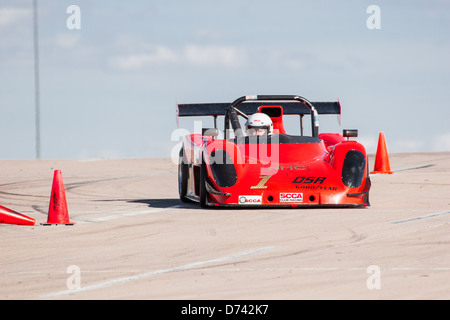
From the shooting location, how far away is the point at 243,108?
50.5ft

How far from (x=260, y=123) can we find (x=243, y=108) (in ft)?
6.74

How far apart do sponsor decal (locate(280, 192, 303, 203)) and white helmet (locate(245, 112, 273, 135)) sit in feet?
6.72

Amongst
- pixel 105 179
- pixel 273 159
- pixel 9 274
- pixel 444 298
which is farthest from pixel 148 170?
pixel 444 298

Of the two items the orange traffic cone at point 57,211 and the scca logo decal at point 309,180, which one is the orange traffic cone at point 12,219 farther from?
the scca logo decal at point 309,180

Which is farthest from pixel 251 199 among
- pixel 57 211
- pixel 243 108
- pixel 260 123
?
pixel 243 108

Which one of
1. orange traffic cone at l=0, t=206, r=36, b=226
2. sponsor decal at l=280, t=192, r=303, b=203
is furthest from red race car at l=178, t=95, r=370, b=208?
orange traffic cone at l=0, t=206, r=36, b=226

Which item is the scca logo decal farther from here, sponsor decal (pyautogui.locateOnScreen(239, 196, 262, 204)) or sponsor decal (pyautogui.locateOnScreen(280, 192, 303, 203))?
sponsor decal (pyautogui.locateOnScreen(239, 196, 262, 204))

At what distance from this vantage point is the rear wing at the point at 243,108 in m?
15.1

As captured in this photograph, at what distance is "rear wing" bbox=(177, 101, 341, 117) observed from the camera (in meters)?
15.1

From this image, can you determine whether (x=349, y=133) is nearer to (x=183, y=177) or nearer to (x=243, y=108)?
(x=183, y=177)

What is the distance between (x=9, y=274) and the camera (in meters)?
6.84

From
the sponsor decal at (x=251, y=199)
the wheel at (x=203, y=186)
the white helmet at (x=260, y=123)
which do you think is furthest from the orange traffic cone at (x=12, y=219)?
the white helmet at (x=260, y=123)

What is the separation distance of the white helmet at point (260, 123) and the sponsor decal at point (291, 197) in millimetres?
2048

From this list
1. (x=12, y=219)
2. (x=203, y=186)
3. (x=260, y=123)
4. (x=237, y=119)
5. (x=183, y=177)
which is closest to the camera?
(x=12, y=219)
